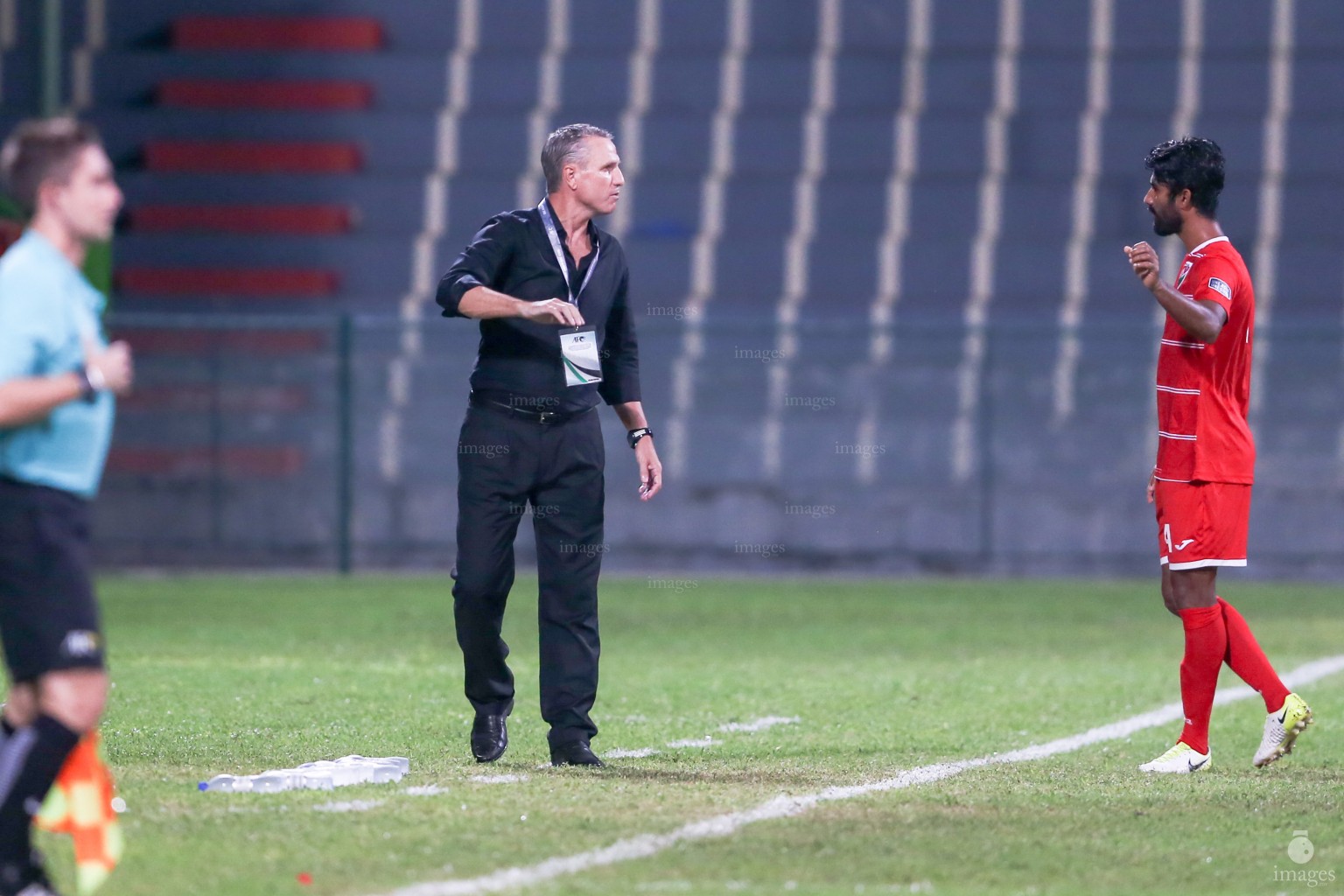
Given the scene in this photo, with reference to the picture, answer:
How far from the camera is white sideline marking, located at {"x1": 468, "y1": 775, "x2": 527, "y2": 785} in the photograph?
5551 millimetres

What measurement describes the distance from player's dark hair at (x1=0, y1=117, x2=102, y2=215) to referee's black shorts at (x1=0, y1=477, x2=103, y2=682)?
586 millimetres

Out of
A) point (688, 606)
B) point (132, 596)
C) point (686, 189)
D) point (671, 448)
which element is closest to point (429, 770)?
point (688, 606)

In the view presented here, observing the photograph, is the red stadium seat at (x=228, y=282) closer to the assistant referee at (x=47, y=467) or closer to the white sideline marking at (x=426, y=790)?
the white sideline marking at (x=426, y=790)

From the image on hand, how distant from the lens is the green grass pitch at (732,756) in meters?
4.38

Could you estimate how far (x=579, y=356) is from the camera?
6031 millimetres

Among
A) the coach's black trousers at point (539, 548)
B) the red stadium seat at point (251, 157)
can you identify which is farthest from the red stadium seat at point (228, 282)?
the coach's black trousers at point (539, 548)

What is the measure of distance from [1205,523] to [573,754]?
80.3 inches

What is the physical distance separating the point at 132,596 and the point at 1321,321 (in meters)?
10.0

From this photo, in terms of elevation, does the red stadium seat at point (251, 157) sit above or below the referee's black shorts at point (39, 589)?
above

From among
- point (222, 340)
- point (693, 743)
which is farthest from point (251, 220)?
point (693, 743)

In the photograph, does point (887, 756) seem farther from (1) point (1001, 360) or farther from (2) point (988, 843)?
(1) point (1001, 360)

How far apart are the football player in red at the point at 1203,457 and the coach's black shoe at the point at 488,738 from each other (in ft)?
6.41

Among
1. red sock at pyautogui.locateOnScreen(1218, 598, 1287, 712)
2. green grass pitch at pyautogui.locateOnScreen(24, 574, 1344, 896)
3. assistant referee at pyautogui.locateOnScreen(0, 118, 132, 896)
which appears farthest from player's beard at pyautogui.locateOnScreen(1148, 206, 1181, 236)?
assistant referee at pyautogui.locateOnScreen(0, 118, 132, 896)

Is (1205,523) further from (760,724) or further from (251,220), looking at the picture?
(251,220)
